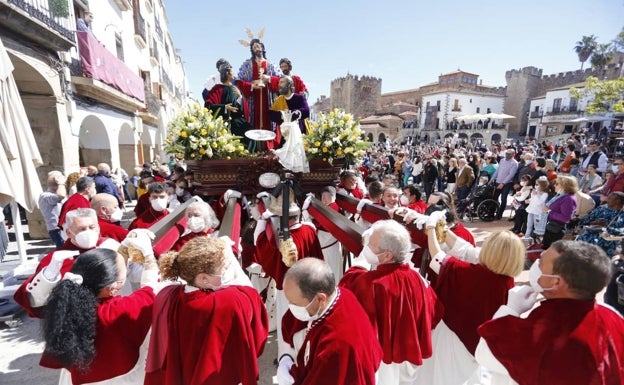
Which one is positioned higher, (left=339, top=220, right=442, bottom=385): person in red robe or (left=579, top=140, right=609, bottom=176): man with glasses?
(left=579, top=140, right=609, bottom=176): man with glasses

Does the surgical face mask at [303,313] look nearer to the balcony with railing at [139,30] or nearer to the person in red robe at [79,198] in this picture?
the person in red robe at [79,198]

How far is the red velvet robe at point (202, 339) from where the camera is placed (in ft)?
6.23

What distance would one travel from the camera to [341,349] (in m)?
1.61

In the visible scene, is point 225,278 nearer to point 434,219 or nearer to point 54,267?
point 54,267

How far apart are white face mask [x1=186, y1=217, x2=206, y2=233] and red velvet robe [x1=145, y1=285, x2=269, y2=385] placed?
131cm

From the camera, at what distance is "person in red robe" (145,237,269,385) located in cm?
190

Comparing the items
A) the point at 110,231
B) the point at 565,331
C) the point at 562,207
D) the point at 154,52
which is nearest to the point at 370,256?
the point at 565,331

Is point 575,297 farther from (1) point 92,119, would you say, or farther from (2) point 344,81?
(2) point 344,81

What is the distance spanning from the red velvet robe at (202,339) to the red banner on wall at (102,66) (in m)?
9.34

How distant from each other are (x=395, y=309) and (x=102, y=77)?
34.8 ft

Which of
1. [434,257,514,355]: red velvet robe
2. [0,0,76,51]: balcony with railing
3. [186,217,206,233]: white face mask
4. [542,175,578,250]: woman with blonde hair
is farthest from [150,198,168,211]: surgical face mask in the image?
[542,175,578,250]: woman with blonde hair

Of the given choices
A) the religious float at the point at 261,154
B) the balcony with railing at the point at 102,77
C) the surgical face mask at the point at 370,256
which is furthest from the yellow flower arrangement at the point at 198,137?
the balcony with railing at the point at 102,77

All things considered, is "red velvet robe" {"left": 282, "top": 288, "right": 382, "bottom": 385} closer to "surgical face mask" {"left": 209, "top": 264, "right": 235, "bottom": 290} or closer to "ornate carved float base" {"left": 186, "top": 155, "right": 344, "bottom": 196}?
→ "surgical face mask" {"left": 209, "top": 264, "right": 235, "bottom": 290}

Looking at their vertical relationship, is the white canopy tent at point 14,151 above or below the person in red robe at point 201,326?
above
